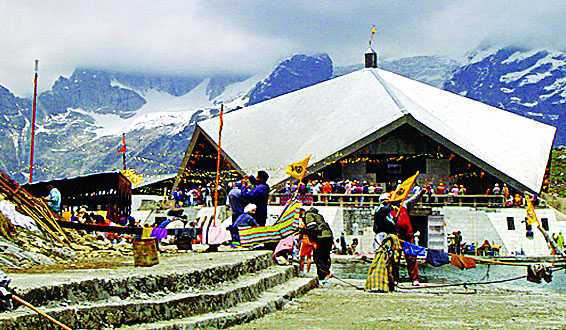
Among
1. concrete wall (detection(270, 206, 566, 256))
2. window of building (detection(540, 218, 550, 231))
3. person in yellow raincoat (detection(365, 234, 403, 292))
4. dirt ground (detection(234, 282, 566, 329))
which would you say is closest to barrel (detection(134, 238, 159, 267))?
dirt ground (detection(234, 282, 566, 329))

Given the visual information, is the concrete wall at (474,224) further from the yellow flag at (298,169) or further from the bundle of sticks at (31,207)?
the bundle of sticks at (31,207)

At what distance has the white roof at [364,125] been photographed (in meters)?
27.9

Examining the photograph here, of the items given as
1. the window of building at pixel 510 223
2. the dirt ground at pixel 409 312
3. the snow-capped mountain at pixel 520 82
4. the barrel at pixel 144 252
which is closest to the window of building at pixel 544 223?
the window of building at pixel 510 223

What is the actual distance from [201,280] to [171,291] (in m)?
0.40

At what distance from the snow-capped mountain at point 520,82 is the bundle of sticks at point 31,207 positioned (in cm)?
15774

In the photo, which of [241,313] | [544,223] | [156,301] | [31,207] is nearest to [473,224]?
[544,223]

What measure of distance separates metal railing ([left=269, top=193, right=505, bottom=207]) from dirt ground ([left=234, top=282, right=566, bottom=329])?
12591 millimetres

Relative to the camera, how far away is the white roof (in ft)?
91.5

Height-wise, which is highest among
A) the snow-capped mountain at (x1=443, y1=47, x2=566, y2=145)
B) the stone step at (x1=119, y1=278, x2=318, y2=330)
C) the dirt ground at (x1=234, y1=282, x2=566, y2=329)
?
the snow-capped mountain at (x1=443, y1=47, x2=566, y2=145)

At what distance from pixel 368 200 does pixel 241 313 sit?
16775 millimetres

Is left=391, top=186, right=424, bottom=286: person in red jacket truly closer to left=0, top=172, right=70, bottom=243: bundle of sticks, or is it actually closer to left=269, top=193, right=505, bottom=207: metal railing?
left=0, top=172, right=70, bottom=243: bundle of sticks

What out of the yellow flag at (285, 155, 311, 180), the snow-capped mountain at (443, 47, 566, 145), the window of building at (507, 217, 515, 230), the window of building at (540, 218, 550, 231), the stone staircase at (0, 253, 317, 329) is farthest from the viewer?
the snow-capped mountain at (443, 47, 566, 145)

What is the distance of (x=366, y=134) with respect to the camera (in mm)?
27406

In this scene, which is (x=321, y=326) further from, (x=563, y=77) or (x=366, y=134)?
(x=563, y=77)
